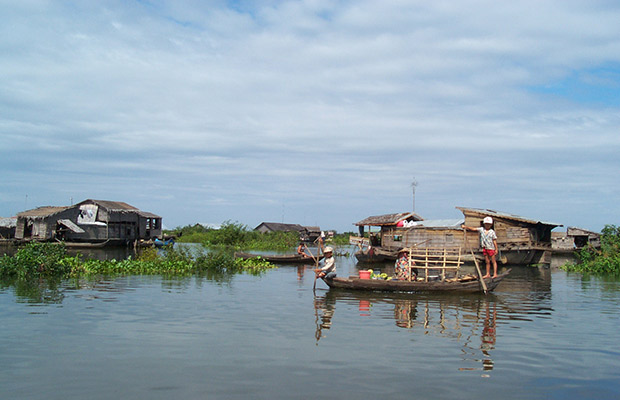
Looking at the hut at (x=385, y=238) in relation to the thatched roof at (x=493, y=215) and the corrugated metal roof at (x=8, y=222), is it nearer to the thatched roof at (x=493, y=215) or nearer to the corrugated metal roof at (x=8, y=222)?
the thatched roof at (x=493, y=215)

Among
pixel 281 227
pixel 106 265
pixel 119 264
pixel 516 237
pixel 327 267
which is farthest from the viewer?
pixel 281 227

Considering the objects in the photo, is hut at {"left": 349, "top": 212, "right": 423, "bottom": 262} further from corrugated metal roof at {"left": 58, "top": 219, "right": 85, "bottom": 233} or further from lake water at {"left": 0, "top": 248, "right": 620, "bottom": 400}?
corrugated metal roof at {"left": 58, "top": 219, "right": 85, "bottom": 233}

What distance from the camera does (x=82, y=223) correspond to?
4222 cm

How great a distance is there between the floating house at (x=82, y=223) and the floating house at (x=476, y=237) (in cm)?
2318

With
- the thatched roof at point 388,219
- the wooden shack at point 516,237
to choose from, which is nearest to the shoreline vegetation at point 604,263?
the wooden shack at point 516,237

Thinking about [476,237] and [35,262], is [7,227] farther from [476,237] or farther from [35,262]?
[476,237]

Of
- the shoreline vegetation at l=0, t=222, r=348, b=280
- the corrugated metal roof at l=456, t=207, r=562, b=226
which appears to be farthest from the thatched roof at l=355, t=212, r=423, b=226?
the shoreline vegetation at l=0, t=222, r=348, b=280

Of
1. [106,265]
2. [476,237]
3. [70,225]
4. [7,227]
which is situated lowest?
[106,265]

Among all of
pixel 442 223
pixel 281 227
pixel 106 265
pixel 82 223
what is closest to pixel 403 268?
pixel 106 265

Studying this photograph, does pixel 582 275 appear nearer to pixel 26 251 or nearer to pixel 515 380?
pixel 515 380

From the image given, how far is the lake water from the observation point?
6.04 meters

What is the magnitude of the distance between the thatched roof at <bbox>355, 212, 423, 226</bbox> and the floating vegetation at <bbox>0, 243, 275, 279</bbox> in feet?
36.3

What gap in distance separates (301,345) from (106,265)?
1251 centimetres

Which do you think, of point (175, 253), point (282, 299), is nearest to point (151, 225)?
point (175, 253)
